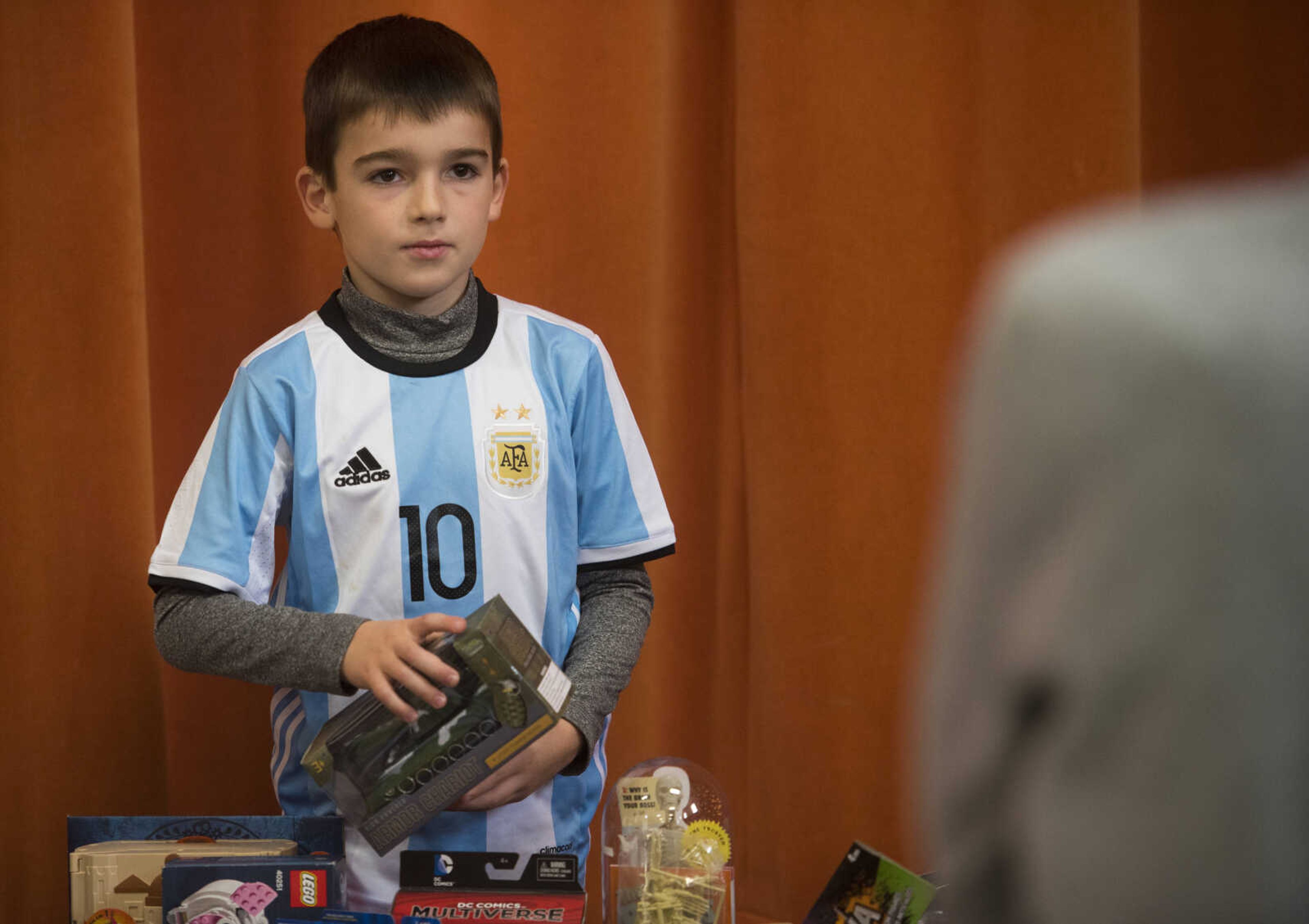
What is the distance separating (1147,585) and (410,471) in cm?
105

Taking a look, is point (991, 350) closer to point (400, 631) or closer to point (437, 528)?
point (400, 631)

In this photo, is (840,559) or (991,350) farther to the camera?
(840,559)

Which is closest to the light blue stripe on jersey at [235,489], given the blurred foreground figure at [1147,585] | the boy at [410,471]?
the boy at [410,471]

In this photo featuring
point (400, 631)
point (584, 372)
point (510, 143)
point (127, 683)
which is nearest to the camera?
point (400, 631)

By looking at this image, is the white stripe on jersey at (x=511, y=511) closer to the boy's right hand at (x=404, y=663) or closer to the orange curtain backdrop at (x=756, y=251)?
the boy's right hand at (x=404, y=663)

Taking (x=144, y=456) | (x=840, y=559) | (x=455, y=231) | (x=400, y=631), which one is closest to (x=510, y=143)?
(x=455, y=231)

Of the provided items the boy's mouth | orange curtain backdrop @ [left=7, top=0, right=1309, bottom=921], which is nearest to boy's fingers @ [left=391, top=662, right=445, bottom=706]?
the boy's mouth

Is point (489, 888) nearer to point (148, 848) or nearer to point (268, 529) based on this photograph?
point (148, 848)

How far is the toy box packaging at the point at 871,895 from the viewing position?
1079mm

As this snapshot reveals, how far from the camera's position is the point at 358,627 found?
1104 millimetres

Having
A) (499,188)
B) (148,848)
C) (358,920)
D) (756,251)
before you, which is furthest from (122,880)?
(756,251)

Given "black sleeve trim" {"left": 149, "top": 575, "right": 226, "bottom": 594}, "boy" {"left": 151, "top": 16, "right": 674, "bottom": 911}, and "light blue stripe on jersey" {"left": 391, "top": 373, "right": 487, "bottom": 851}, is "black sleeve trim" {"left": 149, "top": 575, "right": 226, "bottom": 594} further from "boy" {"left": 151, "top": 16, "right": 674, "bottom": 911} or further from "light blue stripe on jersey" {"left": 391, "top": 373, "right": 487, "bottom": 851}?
"light blue stripe on jersey" {"left": 391, "top": 373, "right": 487, "bottom": 851}

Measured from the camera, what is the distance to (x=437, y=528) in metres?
1.22

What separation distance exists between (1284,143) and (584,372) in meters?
1.19
